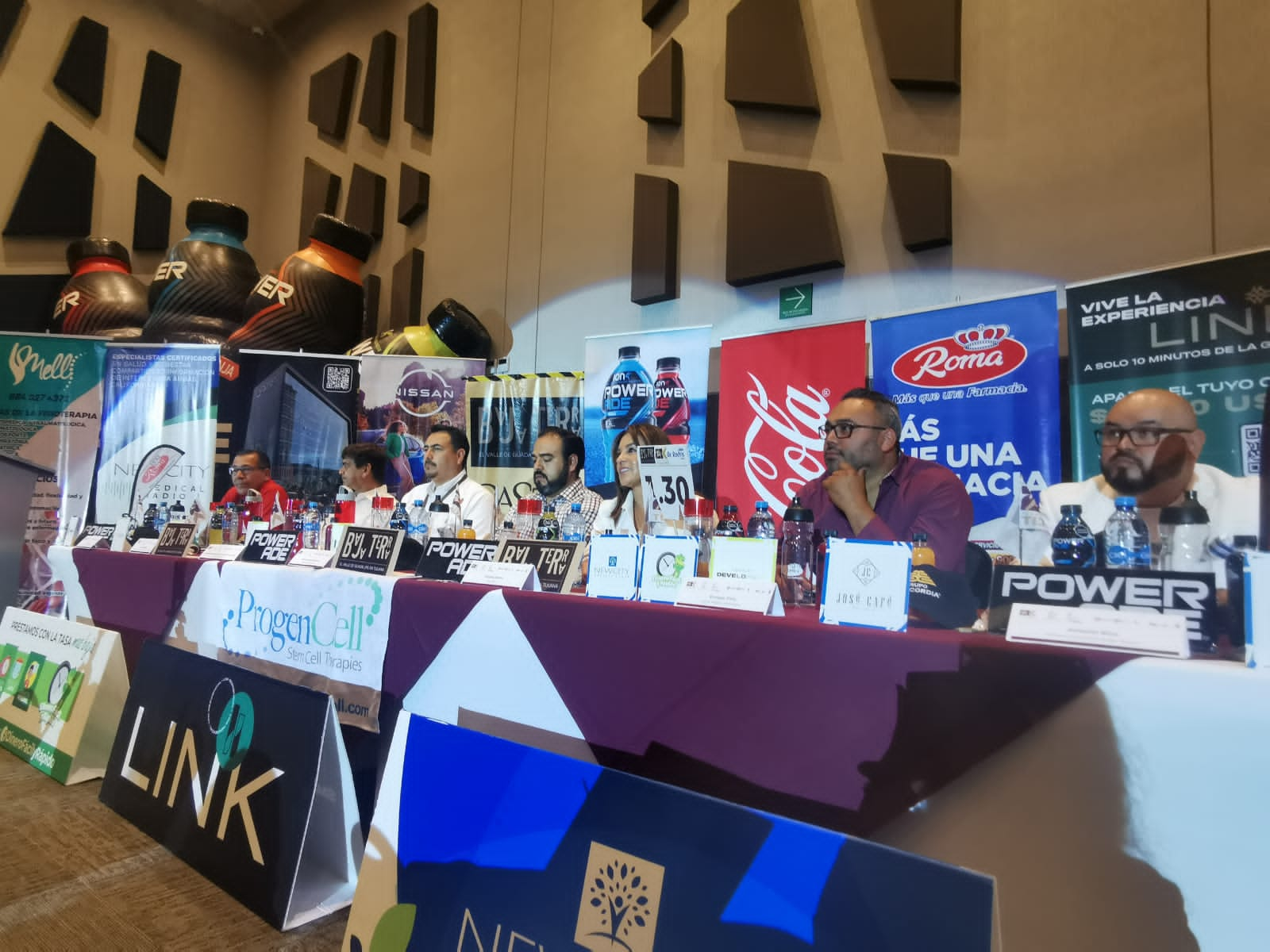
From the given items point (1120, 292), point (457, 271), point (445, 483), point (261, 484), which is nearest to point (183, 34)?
point (457, 271)

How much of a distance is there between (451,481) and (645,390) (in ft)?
3.55

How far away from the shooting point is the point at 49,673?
77.1 inches

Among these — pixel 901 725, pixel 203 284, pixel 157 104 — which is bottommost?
pixel 901 725

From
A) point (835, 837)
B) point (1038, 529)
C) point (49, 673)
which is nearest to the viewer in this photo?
point (835, 837)

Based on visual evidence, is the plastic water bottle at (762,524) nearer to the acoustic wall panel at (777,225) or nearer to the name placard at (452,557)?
the name placard at (452,557)

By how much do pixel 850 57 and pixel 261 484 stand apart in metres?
3.69

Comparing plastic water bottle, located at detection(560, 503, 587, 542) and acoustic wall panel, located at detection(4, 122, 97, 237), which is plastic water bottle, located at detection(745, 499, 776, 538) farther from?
acoustic wall panel, located at detection(4, 122, 97, 237)

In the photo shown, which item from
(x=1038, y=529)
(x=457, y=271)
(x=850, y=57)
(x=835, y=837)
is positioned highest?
(x=850, y=57)

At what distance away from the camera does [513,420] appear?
14.3 feet

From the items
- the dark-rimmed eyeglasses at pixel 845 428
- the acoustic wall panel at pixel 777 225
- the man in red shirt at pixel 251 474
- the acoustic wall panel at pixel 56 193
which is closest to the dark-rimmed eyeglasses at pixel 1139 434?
the dark-rimmed eyeglasses at pixel 845 428

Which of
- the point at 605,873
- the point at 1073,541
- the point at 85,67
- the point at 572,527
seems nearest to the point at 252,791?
the point at 605,873

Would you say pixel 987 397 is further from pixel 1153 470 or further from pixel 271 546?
pixel 271 546

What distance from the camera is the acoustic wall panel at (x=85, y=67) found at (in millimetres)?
5762

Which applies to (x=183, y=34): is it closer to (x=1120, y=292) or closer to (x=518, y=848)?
(x=1120, y=292)
